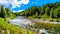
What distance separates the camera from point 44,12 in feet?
14.7

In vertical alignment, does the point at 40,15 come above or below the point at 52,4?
below

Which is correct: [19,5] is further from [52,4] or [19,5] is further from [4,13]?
[52,4]

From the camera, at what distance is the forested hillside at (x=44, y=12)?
4.41 meters

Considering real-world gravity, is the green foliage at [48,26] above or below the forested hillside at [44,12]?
below

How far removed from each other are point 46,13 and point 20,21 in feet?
2.64

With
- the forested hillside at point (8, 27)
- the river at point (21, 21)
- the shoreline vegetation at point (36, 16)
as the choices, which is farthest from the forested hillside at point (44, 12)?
the forested hillside at point (8, 27)

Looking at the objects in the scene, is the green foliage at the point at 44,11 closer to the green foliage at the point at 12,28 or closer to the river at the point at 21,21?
the river at the point at 21,21

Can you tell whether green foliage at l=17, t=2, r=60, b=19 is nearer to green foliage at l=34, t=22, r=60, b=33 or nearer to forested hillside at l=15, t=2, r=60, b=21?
forested hillside at l=15, t=2, r=60, b=21

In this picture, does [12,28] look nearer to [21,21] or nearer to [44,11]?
[21,21]

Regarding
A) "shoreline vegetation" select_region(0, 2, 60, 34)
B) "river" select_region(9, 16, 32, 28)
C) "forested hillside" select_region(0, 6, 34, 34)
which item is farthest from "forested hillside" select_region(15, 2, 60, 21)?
"forested hillside" select_region(0, 6, 34, 34)

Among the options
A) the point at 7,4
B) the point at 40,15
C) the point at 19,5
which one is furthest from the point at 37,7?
the point at 7,4

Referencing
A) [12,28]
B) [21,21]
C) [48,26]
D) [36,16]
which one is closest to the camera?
[12,28]

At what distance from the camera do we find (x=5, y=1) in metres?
4.48

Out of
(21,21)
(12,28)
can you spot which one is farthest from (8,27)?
(21,21)
